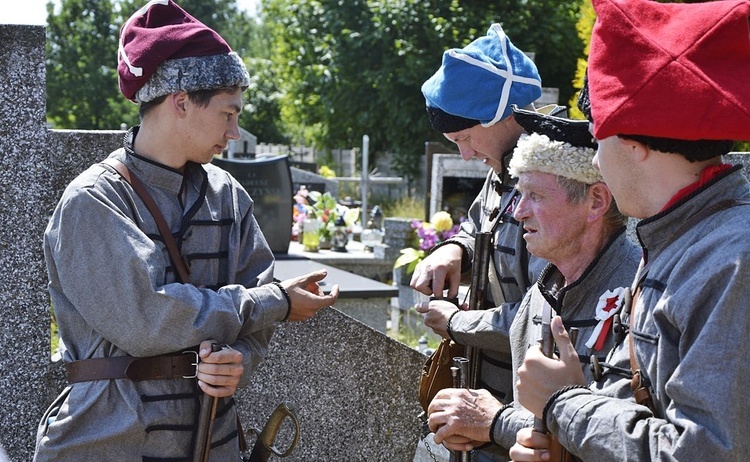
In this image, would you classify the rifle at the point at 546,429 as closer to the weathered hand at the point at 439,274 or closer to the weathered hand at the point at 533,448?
the weathered hand at the point at 533,448

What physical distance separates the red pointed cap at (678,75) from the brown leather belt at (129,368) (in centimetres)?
145

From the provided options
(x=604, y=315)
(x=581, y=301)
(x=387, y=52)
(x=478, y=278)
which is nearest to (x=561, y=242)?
(x=581, y=301)

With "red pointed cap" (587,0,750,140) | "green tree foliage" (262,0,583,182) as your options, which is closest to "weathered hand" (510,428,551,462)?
"red pointed cap" (587,0,750,140)

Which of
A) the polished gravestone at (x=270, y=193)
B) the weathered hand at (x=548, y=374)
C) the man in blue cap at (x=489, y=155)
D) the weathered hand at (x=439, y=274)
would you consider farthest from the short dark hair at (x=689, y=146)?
the polished gravestone at (x=270, y=193)

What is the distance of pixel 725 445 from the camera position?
1.70 metres

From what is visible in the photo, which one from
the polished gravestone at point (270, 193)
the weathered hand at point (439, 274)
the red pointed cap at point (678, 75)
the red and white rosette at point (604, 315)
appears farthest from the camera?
the polished gravestone at point (270, 193)

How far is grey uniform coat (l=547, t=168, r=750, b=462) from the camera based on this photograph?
1.72 m

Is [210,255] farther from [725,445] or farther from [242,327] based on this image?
[725,445]

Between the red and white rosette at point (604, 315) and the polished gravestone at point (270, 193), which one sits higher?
the red and white rosette at point (604, 315)

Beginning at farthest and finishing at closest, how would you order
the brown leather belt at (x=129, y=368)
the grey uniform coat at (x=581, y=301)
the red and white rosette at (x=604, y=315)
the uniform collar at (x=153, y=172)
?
the uniform collar at (x=153, y=172), the brown leather belt at (x=129, y=368), the grey uniform coat at (x=581, y=301), the red and white rosette at (x=604, y=315)

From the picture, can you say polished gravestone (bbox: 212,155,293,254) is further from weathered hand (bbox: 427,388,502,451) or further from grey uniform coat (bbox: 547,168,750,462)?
grey uniform coat (bbox: 547,168,750,462)

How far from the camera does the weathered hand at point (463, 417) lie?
2.62 meters

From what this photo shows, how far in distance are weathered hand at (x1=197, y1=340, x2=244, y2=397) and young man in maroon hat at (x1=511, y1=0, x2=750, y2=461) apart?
1.06m

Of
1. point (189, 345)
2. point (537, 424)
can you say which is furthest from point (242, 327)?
point (537, 424)
